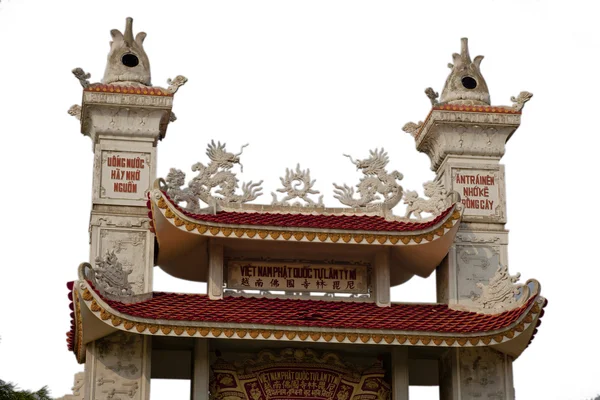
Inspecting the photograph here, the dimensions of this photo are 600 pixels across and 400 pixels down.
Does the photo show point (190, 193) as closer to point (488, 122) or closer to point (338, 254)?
point (338, 254)

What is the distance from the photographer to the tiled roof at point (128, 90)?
2595cm

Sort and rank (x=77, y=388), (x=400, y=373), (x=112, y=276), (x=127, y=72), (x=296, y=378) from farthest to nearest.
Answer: (x=127, y=72)
(x=77, y=388)
(x=400, y=373)
(x=296, y=378)
(x=112, y=276)

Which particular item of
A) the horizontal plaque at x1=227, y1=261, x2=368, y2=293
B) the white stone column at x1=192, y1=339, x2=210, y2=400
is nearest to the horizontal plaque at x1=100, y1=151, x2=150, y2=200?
the horizontal plaque at x1=227, y1=261, x2=368, y2=293

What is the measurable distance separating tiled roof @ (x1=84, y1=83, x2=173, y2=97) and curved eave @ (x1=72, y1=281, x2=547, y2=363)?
4.51 m

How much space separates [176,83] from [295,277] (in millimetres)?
4198

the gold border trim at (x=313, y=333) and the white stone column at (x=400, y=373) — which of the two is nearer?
the gold border trim at (x=313, y=333)

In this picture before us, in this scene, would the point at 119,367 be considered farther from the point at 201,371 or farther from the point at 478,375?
→ the point at 478,375

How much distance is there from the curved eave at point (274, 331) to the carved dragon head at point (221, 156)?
360 centimetres

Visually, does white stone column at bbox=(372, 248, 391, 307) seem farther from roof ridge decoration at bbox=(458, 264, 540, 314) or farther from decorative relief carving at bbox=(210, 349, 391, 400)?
roof ridge decoration at bbox=(458, 264, 540, 314)

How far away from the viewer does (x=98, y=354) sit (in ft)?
78.6

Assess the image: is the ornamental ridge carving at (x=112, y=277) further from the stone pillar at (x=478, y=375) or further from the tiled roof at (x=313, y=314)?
the stone pillar at (x=478, y=375)

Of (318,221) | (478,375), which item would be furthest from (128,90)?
(478,375)

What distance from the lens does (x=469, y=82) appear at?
90.0ft

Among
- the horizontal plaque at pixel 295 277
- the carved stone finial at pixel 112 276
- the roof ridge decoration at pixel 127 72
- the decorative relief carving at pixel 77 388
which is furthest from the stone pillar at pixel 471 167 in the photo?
the decorative relief carving at pixel 77 388
